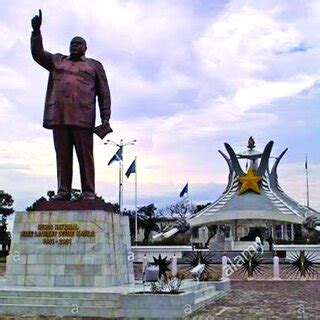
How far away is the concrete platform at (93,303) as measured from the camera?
1059cm

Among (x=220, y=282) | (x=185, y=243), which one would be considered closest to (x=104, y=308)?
(x=220, y=282)

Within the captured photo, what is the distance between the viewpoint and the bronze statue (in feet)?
45.4

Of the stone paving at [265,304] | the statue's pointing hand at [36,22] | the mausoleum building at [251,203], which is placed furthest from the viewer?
the mausoleum building at [251,203]

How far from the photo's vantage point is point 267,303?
44.3 feet

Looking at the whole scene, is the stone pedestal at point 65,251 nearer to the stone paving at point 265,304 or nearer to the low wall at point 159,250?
the stone paving at point 265,304

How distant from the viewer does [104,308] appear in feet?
35.7

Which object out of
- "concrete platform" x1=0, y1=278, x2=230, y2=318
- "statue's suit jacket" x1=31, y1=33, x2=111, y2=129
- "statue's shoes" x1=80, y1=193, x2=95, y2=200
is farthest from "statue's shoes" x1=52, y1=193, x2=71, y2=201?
"concrete platform" x1=0, y1=278, x2=230, y2=318

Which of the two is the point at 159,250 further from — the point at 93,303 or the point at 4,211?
the point at 93,303

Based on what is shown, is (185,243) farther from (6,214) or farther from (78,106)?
(78,106)

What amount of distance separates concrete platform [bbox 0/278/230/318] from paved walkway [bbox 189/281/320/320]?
0.49m

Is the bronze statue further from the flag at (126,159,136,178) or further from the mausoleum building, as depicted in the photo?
the mausoleum building

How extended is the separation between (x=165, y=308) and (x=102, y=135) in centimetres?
519

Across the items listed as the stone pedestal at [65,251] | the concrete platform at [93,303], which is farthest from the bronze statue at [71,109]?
the concrete platform at [93,303]

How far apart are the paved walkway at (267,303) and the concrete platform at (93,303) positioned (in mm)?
491
